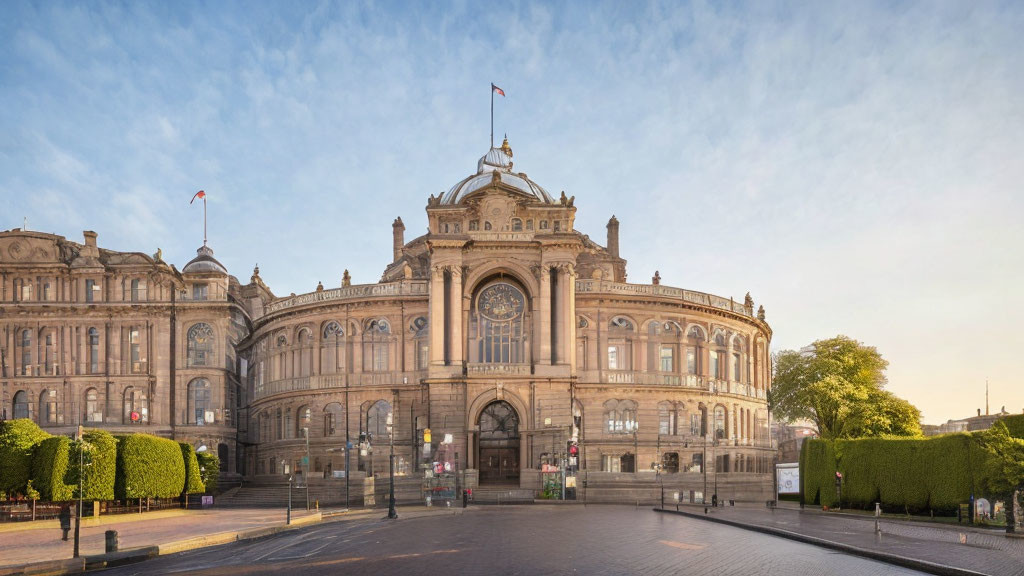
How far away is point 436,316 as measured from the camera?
74250mm

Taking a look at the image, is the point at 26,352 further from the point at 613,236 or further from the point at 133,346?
the point at 613,236

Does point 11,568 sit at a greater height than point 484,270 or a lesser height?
lesser

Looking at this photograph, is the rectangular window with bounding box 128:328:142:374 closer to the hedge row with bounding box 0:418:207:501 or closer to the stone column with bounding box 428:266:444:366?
the hedge row with bounding box 0:418:207:501

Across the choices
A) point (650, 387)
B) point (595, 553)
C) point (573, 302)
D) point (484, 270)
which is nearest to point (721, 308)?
point (650, 387)

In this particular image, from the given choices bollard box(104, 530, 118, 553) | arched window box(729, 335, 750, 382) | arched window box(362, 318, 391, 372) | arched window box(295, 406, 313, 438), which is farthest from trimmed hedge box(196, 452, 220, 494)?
arched window box(729, 335, 750, 382)

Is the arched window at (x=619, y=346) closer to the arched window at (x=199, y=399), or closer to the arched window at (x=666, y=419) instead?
the arched window at (x=666, y=419)

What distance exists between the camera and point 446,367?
73000 mm

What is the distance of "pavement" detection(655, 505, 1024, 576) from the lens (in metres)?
27.2

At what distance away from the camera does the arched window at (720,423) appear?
3265 inches

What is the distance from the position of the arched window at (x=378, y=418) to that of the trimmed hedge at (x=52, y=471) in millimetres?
29690

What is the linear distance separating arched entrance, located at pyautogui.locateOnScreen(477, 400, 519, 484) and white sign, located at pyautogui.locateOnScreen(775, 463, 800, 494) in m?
20.9

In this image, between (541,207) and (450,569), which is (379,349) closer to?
(541,207)

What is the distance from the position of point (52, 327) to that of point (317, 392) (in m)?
26.7

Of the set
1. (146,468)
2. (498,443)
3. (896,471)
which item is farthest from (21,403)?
(896,471)
